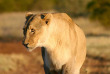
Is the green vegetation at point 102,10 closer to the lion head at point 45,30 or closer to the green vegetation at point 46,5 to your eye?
the green vegetation at point 46,5

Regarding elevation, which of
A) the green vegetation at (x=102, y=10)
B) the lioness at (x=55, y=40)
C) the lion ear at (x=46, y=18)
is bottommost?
the green vegetation at (x=102, y=10)

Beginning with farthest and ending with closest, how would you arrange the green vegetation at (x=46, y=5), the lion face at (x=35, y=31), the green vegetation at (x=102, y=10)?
the green vegetation at (x=46, y=5)
the green vegetation at (x=102, y=10)
the lion face at (x=35, y=31)

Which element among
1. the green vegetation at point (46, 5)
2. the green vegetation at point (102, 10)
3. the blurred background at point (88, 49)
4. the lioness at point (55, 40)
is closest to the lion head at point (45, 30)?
the lioness at point (55, 40)

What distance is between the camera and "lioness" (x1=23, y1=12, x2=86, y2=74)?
557cm

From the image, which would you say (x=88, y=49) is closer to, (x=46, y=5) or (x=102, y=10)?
(x=102, y=10)

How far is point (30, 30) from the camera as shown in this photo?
18.1 ft

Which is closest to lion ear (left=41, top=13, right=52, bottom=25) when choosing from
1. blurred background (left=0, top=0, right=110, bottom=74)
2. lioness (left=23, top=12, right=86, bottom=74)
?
lioness (left=23, top=12, right=86, bottom=74)

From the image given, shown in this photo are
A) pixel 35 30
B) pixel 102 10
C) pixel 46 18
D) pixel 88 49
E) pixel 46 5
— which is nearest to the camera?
pixel 35 30

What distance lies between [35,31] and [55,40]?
1.62 feet

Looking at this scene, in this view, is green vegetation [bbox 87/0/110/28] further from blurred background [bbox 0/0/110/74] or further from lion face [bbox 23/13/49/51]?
lion face [bbox 23/13/49/51]

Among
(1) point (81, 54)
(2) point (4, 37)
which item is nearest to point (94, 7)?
(2) point (4, 37)

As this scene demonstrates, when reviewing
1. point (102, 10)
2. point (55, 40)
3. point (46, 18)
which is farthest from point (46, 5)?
point (46, 18)

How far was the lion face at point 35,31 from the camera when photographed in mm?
5512

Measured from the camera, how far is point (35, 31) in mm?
5551
